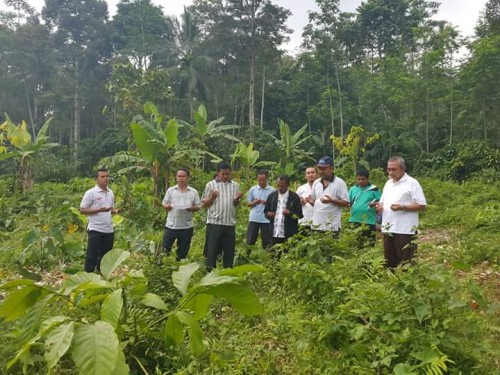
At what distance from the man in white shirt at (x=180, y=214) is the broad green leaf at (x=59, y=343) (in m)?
3.07

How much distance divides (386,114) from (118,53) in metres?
21.2

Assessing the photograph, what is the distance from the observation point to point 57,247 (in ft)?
17.9

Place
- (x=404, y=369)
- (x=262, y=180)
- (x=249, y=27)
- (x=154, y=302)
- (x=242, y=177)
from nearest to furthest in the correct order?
1. (x=154, y=302)
2. (x=404, y=369)
3. (x=262, y=180)
4. (x=242, y=177)
5. (x=249, y=27)

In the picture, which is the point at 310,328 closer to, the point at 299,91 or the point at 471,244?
the point at 471,244

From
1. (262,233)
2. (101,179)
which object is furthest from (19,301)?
(262,233)

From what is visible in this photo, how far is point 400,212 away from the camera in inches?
150

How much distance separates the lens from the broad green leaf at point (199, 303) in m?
1.87

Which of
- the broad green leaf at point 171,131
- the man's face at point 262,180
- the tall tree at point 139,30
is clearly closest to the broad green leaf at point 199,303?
the man's face at point 262,180

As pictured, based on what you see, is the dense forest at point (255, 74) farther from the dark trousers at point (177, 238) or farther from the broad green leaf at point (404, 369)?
the broad green leaf at point (404, 369)

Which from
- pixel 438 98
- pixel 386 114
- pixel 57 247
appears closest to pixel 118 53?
pixel 386 114

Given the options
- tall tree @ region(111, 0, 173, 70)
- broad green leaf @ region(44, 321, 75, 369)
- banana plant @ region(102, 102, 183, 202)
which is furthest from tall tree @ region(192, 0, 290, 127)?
broad green leaf @ region(44, 321, 75, 369)

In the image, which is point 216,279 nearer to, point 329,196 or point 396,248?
point 396,248

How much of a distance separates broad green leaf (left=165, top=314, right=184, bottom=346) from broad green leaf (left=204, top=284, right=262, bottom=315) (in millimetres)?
349

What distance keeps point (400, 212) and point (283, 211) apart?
1.29 meters
